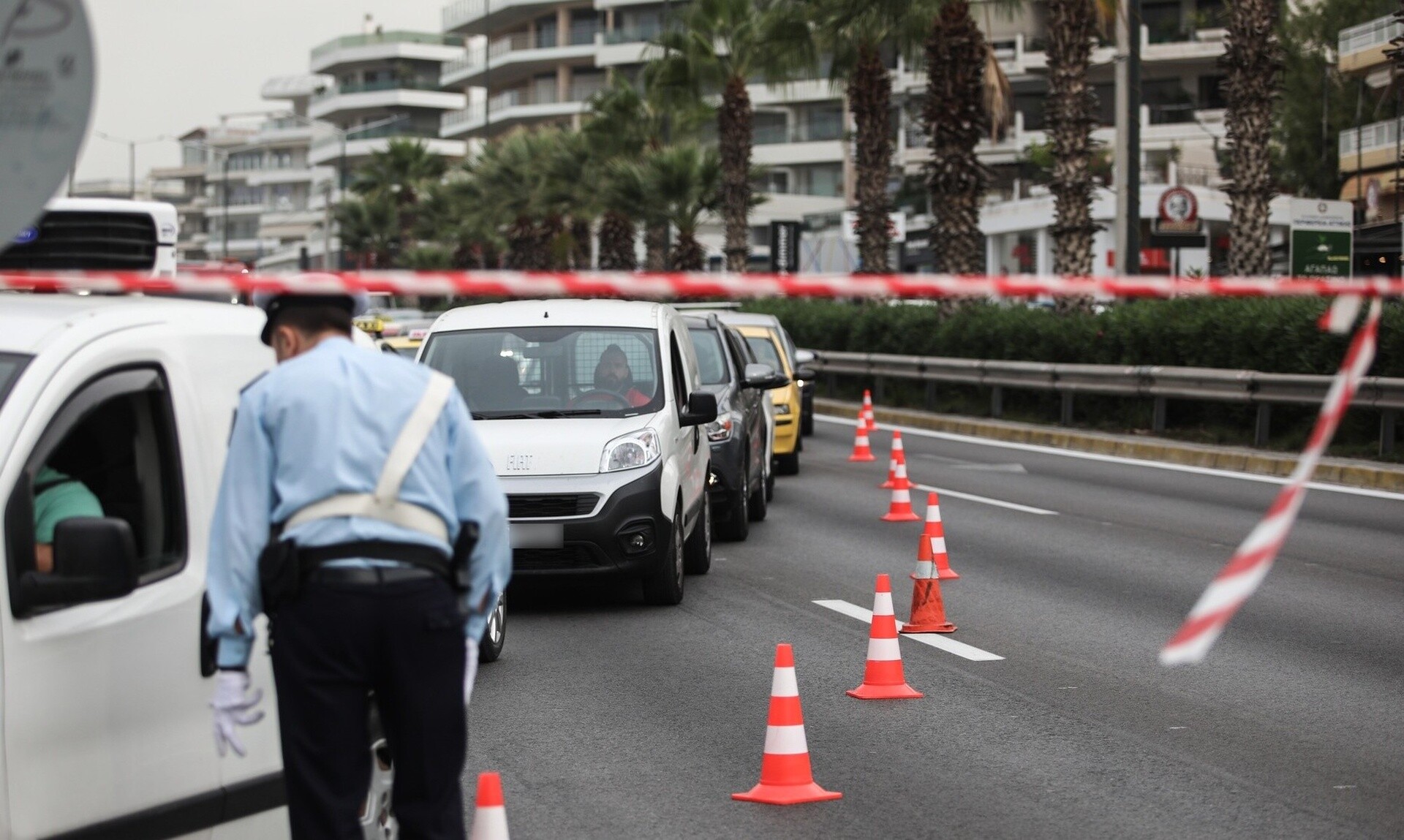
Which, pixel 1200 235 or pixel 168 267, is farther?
pixel 1200 235

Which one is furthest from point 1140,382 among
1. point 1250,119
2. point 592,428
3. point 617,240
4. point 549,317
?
point 617,240

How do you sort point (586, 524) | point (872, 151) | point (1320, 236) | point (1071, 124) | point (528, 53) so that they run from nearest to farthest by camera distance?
point (586, 524), point (1320, 236), point (1071, 124), point (872, 151), point (528, 53)

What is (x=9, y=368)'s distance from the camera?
14.5ft

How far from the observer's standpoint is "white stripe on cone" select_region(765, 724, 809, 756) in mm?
6793

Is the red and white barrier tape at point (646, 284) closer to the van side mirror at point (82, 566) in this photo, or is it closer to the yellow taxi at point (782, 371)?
the van side mirror at point (82, 566)

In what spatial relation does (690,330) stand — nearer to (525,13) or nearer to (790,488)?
(790,488)

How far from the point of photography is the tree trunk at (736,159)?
4744cm

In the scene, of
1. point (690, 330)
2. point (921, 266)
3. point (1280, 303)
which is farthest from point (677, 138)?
point (690, 330)

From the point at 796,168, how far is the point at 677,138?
1535 inches

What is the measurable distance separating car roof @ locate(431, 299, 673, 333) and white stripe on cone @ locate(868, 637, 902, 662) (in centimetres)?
414

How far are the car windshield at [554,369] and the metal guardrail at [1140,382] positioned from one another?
9.16 metres

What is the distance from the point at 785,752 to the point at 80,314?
3.14m

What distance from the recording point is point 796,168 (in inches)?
3949

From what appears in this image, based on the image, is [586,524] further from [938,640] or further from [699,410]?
[938,640]
